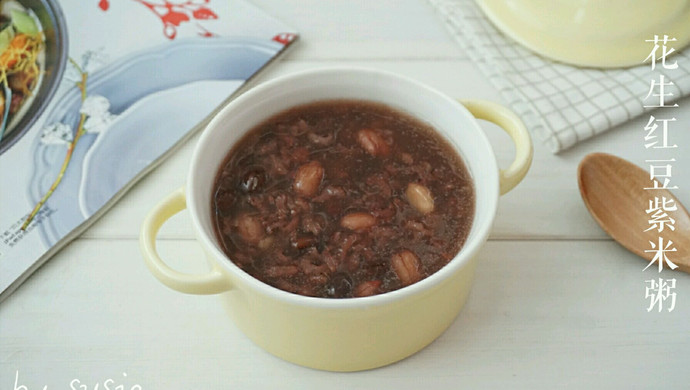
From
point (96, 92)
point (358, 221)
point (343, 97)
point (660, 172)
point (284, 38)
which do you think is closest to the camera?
point (358, 221)

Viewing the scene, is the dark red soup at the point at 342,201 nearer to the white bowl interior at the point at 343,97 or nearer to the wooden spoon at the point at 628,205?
the white bowl interior at the point at 343,97

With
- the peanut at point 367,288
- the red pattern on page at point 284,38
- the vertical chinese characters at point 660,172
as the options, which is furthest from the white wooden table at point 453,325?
the red pattern on page at point 284,38

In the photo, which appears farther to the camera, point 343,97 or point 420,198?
point 343,97

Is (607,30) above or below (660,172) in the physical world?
above

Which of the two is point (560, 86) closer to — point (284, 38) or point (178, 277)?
point (284, 38)

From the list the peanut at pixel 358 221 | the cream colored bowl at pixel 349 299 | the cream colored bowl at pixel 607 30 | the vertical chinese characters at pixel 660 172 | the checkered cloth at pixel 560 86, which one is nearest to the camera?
the cream colored bowl at pixel 349 299

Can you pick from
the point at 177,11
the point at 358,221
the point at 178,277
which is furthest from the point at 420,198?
the point at 177,11

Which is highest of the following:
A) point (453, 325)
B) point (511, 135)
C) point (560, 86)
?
point (511, 135)

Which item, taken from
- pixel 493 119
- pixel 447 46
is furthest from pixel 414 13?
pixel 493 119
